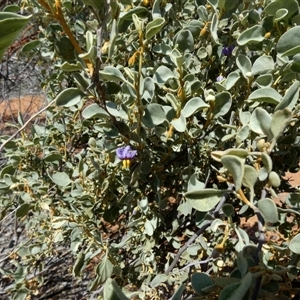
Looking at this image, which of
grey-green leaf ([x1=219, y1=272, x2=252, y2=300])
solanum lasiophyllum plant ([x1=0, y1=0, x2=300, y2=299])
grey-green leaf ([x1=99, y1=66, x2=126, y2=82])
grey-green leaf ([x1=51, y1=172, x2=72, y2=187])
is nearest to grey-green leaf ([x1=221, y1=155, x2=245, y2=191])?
solanum lasiophyllum plant ([x1=0, y1=0, x2=300, y2=299])

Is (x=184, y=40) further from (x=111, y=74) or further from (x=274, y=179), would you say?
(x=274, y=179)

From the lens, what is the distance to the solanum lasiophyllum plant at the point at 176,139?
55cm

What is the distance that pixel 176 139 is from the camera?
873 millimetres

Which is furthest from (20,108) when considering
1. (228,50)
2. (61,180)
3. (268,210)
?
(268,210)

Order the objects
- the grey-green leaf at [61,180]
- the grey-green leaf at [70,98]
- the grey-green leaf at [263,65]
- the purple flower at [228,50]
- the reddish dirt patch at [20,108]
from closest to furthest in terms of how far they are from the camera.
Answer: the grey-green leaf at [70,98] → the grey-green leaf at [263,65] → the purple flower at [228,50] → the grey-green leaf at [61,180] → the reddish dirt patch at [20,108]

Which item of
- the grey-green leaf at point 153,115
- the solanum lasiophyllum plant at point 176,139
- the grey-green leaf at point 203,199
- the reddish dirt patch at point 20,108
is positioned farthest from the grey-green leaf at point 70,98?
the reddish dirt patch at point 20,108

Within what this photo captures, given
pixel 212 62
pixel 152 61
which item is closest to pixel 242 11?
pixel 212 62

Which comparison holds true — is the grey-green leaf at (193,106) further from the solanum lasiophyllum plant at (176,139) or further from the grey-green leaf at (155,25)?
the grey-green leaf at (155,25)

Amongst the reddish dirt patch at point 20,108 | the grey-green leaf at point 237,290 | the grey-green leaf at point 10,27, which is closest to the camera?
the grey-green leaf at point 10,27

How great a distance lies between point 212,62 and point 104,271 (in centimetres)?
51

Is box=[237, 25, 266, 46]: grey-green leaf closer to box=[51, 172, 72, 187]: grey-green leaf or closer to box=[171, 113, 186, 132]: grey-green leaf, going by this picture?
box=[171, 113, 186, 132]: grey-green leaf

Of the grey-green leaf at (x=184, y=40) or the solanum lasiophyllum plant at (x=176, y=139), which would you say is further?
the grey-green leaf at (x=184, y=40)

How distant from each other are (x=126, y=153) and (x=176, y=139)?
0.11m

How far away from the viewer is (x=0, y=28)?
33 centimetres
